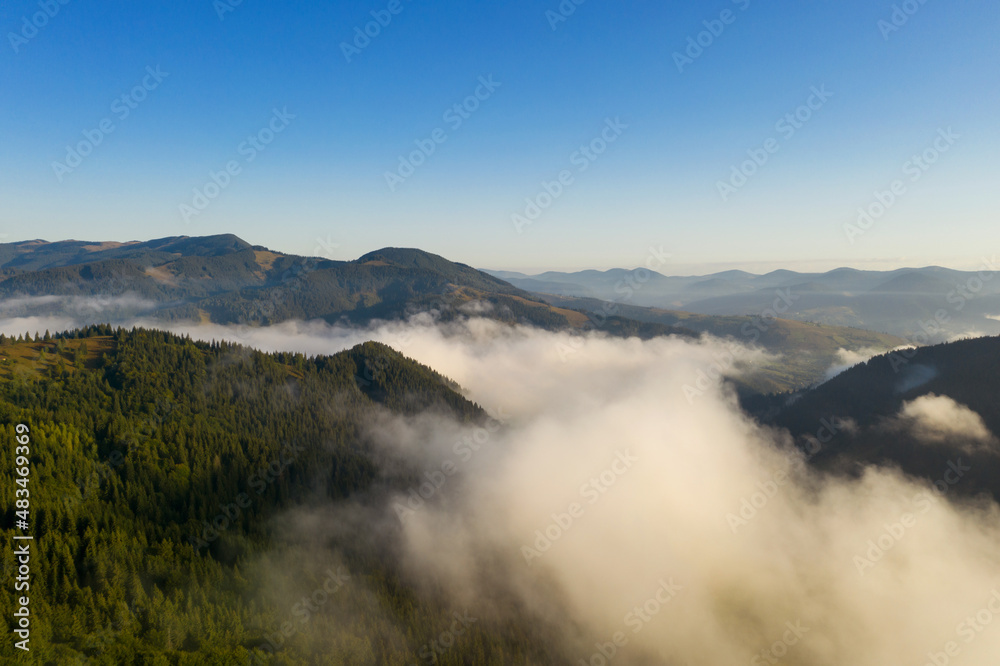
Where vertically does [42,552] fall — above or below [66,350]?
below

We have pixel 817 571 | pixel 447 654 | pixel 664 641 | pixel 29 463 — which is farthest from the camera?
pixel 817 571

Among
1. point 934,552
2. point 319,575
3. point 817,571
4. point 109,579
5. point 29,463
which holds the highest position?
point 29,463

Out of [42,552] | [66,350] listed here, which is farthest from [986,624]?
[66,350]

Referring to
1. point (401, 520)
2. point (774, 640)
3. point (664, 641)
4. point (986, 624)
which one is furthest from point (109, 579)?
point (986, 624)

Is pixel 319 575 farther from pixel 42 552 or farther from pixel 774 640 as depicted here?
pixel 774 640

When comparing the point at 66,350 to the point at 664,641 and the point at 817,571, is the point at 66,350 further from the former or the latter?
the point at 817,571

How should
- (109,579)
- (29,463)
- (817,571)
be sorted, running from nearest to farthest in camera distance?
(109,579)
(29,463)
(817,571)

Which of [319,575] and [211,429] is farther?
[211,429]
